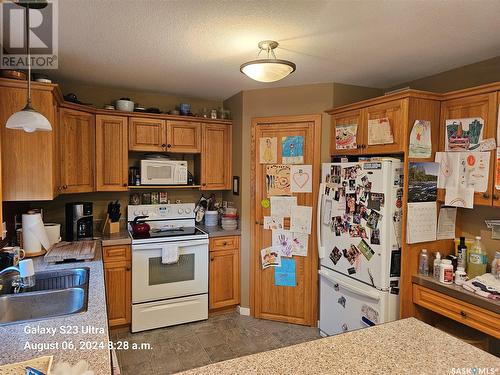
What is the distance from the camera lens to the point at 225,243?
135 inches

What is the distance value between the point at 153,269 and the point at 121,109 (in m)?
1.67

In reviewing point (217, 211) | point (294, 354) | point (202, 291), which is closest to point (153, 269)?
point (202, 291)

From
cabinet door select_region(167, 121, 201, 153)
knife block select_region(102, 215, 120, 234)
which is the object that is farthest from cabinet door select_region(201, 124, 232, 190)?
knife block select_region(102, 215, 120, 234)

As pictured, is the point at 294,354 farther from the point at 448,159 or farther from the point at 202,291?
the point at 202,291

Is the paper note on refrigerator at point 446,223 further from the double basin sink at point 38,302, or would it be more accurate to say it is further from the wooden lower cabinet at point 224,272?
the double basin sink at point 38,302

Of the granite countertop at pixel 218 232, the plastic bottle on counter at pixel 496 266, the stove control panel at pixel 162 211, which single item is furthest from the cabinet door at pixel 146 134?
the plastic bottle on counter at pixel 496 266

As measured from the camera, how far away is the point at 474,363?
1.13m

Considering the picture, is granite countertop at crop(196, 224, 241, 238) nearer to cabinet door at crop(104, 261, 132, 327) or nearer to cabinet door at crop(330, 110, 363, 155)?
cabinet door at crop(104, 261, 132, 327)

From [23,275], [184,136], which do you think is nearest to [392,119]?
[184,136]

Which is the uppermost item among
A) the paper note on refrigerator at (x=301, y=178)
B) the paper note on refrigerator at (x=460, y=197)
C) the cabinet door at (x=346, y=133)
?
the cabinet door at (x=346, y=133)

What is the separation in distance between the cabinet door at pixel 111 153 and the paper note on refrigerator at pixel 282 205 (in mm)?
1568

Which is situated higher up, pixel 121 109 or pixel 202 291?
pixel 121 109

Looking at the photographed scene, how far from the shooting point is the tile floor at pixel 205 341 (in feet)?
8.55

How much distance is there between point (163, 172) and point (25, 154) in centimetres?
139
